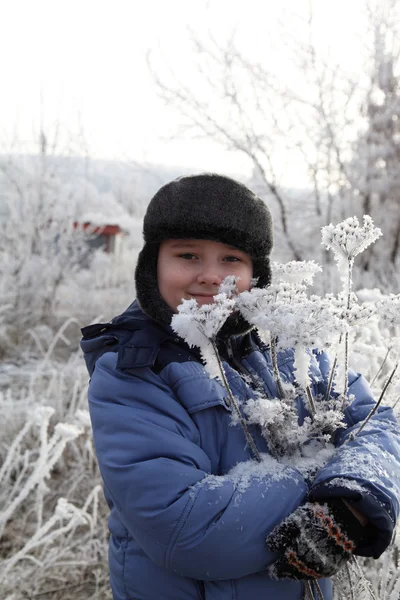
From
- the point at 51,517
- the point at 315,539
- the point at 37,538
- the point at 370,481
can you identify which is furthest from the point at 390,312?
the point at 51,517

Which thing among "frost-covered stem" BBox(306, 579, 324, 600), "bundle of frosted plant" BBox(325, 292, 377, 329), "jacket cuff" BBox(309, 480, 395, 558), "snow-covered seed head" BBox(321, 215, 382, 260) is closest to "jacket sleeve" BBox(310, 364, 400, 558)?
"jacket cuff" BBox(309, 480, 395, 558)

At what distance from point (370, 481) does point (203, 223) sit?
708 millimetres

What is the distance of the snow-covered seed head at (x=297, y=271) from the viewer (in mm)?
1073

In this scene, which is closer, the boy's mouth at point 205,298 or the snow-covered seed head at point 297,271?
the snow-covered seed head at point 297,271

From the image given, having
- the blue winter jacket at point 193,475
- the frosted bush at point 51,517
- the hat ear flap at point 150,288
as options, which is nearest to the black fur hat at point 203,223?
the hat ear flap at point 150,288

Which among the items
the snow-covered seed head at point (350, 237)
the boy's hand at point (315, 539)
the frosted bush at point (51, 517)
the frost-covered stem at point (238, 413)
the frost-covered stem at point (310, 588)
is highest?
the snow-covered seed head at point (350, 237)

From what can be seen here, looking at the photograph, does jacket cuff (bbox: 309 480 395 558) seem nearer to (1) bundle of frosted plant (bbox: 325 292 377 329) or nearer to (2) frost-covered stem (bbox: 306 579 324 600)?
(2) frost-covered stem (bbox: 306 579 324 600)

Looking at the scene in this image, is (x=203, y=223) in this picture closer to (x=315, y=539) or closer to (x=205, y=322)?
(x=205, y=322)

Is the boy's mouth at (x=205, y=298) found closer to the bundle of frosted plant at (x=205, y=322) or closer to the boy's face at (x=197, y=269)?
the boy's face at (x=197, y=269)

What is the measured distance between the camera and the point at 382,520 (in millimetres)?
987

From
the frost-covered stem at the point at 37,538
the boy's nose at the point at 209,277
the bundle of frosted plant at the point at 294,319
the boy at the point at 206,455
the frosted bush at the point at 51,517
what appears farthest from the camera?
the frosted bush at the point at 51,517

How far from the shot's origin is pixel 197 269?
1.33 meters

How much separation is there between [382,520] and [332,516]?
0.10 meters

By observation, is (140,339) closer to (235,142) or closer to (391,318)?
(391,318)
